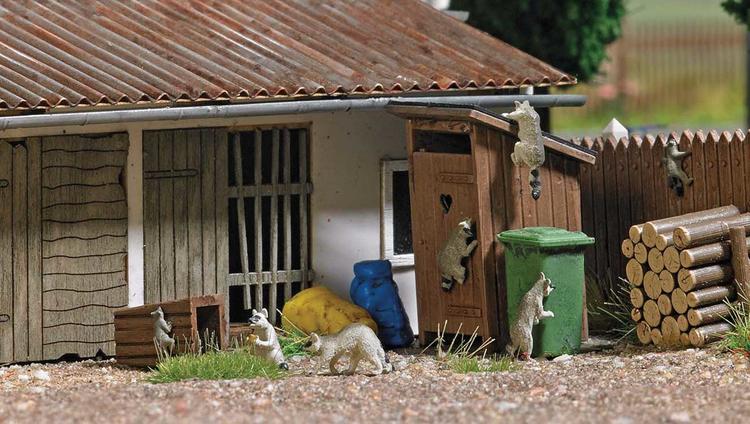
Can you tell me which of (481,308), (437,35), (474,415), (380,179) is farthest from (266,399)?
(437,35)

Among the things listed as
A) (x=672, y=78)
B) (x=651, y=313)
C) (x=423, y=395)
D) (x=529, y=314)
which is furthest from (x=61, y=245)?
(x=672, y=78)

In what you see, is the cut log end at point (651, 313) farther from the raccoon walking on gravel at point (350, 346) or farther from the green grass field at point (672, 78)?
the green grass field at point (672, 78)

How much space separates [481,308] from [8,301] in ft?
13.1

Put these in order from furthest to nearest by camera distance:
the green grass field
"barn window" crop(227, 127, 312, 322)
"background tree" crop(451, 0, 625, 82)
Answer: the green grass field, "background tree" crop(451, 0, 625, 82), "barn window" crop(227, 127, 312, 322)

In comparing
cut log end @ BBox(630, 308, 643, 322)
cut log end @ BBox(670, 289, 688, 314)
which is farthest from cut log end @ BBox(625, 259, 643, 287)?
cut log end @ BBox(670, 289, 688, 314)

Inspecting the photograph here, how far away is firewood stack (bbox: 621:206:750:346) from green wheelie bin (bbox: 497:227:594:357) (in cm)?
51

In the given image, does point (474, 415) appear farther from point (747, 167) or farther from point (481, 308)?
point (747, 167)

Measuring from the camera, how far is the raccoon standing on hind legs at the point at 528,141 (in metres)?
12.3

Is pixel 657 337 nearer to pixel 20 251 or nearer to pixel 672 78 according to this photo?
pixel 20 251

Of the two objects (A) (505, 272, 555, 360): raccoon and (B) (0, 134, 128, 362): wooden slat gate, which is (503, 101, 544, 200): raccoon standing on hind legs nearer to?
(A) (505, 272, 555, 360): raccoon

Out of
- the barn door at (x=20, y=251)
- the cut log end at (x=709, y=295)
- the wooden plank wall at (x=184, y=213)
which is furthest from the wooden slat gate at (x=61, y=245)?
the cut log end at (x=709, y=295)

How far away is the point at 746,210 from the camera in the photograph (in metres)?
12.6

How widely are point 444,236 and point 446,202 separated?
0.30 m

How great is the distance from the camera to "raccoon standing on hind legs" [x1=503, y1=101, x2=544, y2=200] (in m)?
12.3
